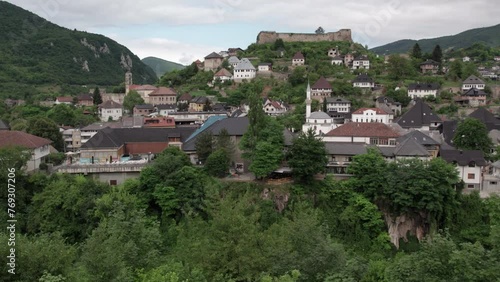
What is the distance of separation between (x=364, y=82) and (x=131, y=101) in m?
29.4

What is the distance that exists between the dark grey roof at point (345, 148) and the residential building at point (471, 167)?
5.47 metres

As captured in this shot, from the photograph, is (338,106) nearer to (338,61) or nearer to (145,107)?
(338,61)

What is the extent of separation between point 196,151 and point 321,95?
1059 inches

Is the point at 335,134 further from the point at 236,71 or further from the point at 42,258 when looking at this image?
the point at 236,71

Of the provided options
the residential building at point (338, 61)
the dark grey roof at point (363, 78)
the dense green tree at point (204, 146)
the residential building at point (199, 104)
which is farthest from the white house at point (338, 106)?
the dense green tree at point (204, 146)

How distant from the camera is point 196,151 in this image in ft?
105

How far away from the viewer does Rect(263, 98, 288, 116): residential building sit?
4907cm

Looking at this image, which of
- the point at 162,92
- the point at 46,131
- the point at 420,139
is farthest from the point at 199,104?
the point at 420,139

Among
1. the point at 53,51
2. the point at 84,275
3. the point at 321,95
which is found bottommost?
the point at 84,275

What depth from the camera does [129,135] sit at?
3566 centimetres

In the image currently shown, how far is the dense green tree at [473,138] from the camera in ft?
113

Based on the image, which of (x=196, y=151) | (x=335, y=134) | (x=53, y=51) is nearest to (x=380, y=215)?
(x=335, y=134)

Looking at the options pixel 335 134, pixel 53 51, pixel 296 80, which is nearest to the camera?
pixel 335 134

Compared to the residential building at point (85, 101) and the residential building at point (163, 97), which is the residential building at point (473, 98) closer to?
the residential building at point (163, 97)
